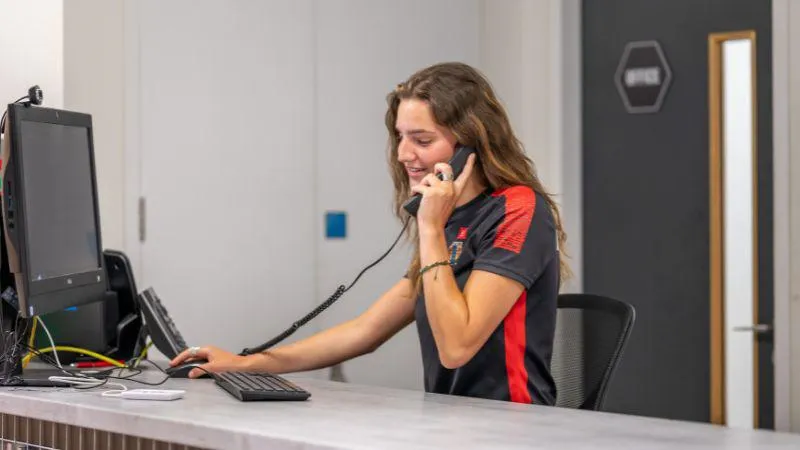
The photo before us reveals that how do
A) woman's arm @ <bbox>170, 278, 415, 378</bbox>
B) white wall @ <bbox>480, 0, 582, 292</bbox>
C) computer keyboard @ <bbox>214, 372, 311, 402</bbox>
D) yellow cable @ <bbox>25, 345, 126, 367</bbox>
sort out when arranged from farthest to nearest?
white wall @ <bbox>480, 0, 582, 292</bbox>, yellow cable @ <bbox>25, 345, 126, 367</bbox>, woman's arm @ <bbox>170, 278, 415, 378</bbox>, computer keyboard @ <bbox>214, 372, 311, 402</bbox>

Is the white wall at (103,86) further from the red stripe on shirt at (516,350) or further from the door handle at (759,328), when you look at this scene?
the door handle at (759,328)

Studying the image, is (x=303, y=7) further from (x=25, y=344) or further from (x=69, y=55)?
(x=25, y=344)

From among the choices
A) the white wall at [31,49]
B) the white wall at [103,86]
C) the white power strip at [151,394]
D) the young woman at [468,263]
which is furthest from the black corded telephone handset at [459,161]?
the white wall at [103,86]

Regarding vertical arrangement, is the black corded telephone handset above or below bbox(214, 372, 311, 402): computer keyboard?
above

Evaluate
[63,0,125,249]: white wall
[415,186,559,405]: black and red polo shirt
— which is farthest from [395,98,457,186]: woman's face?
[63,0,125,249]: white wall

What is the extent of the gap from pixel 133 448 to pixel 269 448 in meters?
0.35

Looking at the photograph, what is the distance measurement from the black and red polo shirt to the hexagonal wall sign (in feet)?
6.54

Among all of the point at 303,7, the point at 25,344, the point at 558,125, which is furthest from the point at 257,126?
the point at 25,344

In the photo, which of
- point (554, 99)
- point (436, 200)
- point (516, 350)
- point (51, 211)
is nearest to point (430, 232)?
point (436, 200)

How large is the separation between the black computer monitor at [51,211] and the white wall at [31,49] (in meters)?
0.53

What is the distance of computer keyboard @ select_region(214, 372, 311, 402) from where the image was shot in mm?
1820

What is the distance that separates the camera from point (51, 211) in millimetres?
2145

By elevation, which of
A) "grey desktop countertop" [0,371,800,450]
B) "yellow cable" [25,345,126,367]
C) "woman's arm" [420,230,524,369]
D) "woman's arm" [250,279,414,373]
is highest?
"woman's arm" [420,230,524,369]

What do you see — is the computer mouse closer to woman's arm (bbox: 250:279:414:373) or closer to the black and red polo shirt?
woman's arm (bbox: 250:279:414:373)
